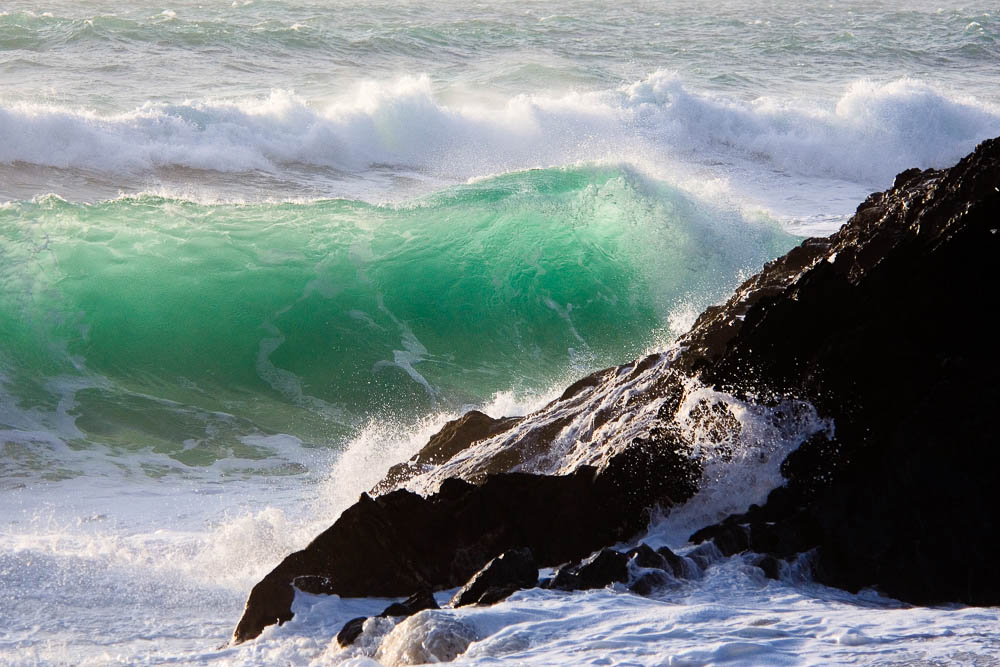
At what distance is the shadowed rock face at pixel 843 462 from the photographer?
435 centimetres

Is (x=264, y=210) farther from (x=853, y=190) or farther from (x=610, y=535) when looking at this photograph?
(x=853, y=190)

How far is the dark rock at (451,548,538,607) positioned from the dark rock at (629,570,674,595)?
40cm

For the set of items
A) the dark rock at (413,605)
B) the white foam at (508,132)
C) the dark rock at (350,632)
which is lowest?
the dark rock at (350,632)

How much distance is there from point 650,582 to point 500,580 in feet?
1.97

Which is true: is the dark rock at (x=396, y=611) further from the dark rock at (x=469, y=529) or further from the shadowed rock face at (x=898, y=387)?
the shadowed rock face at (x=898, y=387)

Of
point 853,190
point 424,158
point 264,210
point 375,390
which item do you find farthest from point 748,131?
point 375,390

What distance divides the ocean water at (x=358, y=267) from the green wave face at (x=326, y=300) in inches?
1.5

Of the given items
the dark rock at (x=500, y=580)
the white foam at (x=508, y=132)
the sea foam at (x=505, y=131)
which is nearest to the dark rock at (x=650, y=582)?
the dark rock at (x=500, y=580)

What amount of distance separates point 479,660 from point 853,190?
17.1m

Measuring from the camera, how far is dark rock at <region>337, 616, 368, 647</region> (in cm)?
433

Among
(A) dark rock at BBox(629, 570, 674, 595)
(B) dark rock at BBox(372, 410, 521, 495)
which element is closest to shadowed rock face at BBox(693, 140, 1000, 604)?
(A) dark rock at BBox(629, 570, 674, 595)

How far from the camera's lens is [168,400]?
9.73m

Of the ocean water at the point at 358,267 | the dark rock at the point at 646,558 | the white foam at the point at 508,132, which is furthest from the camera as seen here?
the white foam at the point at 508,132

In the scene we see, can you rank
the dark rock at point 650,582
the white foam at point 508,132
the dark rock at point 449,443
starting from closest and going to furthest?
the dark rock at point 650,582
the dark rock at point 449,443
the white foam at point 508,132
